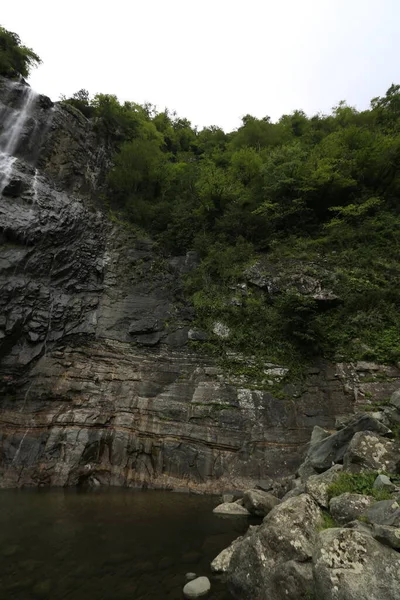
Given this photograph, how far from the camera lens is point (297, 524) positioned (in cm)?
508

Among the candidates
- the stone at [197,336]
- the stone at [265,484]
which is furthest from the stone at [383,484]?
the stone at [197,336]

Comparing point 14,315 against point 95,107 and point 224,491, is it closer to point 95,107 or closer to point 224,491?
point 224,491

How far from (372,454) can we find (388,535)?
7.74 ft

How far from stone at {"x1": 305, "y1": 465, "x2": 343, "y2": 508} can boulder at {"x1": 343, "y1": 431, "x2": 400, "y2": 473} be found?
297 mm

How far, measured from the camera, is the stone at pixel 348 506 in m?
4.88

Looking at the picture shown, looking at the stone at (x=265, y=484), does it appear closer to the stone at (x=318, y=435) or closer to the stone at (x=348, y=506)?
the stone at (x=318, y=435)

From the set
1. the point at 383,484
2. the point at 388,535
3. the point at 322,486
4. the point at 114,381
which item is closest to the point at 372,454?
the point at 383,484

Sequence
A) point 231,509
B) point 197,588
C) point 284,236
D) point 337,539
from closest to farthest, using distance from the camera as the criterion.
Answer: point 337,539
point 197,588
point 231,509
point 284,236

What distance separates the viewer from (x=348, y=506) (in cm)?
500

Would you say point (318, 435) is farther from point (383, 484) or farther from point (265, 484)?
point (383, 484)

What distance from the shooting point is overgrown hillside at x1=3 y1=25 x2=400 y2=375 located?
13.6 meters

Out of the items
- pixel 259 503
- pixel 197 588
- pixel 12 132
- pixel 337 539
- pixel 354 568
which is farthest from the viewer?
pixel 12 132

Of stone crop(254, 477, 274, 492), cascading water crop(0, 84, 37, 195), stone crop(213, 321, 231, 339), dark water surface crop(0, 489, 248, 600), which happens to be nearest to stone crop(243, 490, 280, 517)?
dark water surface crop(0, 489, 248, 600)

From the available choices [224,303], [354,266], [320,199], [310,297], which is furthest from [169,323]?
[320,199]
